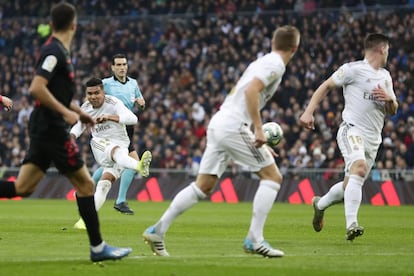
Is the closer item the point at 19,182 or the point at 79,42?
the point at 19,182

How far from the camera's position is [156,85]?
1414 inches

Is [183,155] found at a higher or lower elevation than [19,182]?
lower

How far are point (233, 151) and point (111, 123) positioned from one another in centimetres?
634

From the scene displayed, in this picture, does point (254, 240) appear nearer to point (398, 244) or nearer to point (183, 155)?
point (398, 244)

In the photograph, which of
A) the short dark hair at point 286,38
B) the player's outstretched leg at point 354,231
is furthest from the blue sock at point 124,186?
the short dark hair at point 286,38

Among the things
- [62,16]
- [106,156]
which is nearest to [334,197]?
[106,156]

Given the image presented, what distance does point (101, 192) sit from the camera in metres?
15.0

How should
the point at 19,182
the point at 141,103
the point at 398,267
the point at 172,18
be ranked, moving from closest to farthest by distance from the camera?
the point at 398,267
the point at 19,182
the point at 141,103
the point at 172,18

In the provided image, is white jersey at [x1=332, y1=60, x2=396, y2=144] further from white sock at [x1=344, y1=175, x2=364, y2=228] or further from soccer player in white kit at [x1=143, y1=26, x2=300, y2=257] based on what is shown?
soccer player in white kit at [x1=143, y1=26, x2=300, y2=257]

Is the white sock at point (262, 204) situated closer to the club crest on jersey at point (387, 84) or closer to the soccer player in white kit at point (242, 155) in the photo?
the soccer player in white kit at point (242, 155)

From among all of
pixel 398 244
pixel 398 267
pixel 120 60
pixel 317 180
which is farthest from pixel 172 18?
pixel 398 267

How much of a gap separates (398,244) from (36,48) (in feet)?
96.1

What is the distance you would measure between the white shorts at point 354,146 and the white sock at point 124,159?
11.0 ft

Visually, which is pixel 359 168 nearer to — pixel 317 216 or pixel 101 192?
pixel 317 216
